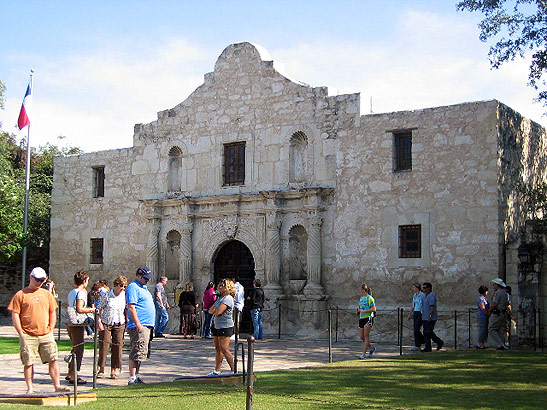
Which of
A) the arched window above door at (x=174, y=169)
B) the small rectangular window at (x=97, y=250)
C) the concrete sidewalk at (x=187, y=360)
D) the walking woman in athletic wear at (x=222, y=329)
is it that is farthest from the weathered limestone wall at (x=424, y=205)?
the small rectangular window at (x=97, y=250)

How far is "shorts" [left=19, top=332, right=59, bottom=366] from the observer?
32.2 feet

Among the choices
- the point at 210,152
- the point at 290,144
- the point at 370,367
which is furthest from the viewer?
the point at 210,152

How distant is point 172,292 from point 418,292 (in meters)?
8.16

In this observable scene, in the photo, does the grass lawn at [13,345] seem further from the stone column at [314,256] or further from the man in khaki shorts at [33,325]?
the man in khaki shorts at [33,325]

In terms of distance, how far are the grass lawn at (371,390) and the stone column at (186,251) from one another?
355 inches

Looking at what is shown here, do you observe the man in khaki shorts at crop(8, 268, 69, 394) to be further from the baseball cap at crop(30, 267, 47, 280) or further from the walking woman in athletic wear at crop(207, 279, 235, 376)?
the walking woman in athletic wear at crop(207, 279, 235, 376)

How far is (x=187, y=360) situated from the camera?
14805 millimetres

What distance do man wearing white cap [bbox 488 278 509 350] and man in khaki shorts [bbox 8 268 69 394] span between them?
9764 mm

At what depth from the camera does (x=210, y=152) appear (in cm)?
2225

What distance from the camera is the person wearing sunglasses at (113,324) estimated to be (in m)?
12.3

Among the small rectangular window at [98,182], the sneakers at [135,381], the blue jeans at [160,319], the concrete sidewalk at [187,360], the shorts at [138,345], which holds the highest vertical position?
the small rectangular window at [98,182]

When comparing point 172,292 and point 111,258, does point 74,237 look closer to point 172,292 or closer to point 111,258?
point 111,258

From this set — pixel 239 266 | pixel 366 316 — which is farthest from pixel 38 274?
pixel 239 266

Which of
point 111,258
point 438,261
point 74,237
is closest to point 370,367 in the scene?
point 438,261
